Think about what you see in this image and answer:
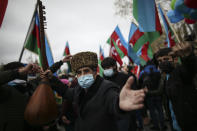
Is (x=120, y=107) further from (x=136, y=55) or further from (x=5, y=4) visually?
(x=136, y=55)

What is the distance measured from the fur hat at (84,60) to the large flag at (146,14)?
1.47m

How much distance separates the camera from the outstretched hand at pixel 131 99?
119cm

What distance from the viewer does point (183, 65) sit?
83.8 inches

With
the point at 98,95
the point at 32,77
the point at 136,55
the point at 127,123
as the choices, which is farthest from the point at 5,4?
the point at 136,55

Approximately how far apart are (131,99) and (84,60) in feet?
3.37

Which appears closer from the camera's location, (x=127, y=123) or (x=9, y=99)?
(x=9, y=99)

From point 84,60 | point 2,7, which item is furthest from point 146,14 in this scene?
point 2,7

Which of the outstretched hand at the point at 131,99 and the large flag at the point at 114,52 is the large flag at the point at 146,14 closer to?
the outstretched hand at the point at 131,99

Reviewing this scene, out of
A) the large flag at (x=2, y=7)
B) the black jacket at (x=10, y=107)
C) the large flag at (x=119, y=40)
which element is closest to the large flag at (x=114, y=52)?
the large flag at (x=119, y=40)

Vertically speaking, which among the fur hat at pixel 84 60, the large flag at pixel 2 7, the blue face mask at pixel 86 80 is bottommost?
the blue face mask at pixel 86 80

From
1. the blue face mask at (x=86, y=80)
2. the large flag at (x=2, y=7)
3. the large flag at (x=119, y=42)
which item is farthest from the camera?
the large flag at (x=119, y=42)

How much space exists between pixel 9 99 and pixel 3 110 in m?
0.16

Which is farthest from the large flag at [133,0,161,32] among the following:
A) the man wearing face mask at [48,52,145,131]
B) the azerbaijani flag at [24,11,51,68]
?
the azerbaijani flag at [24,11,51,68]

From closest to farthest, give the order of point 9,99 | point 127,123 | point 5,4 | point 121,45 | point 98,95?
1. point 98,95
2. point 5,4
3. point 9,99
4. point 127,123
5. point 121,45
